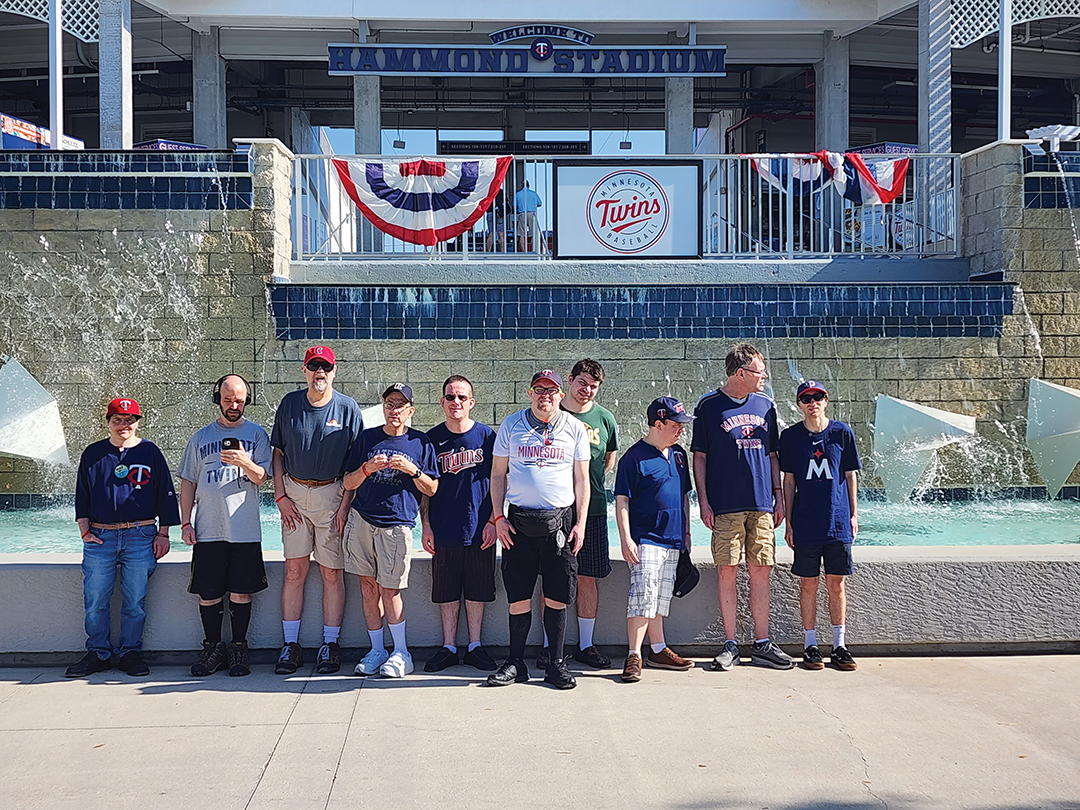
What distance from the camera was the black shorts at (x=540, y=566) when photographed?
16.4 ft

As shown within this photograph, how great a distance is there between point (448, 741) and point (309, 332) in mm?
6025

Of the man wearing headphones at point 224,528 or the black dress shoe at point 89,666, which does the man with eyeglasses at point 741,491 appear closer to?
the man wearing headphones at point 224,528

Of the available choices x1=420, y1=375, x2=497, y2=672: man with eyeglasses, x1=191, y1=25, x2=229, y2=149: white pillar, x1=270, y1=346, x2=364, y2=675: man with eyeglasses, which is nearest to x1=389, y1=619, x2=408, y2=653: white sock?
x1=420, y1=375, x2=497, y2=672: man with eyeglasses

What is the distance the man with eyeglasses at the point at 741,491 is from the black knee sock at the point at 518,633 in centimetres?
101

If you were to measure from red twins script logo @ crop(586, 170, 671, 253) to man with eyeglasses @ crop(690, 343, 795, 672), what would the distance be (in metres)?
4.96

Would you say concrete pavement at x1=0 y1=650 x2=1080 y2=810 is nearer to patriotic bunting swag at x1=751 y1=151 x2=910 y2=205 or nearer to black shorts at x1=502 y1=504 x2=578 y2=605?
black shorts at x1=502 y1=504 x2=578 y2=605

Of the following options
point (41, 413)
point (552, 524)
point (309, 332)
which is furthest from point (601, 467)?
point (41, 413)

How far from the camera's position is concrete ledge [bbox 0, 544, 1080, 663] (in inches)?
211

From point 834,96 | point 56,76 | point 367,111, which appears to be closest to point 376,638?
point 56,76

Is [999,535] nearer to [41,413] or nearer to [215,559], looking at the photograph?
[215,559]

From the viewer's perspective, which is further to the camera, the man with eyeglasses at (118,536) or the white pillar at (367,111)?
the white pillar at (367,111)

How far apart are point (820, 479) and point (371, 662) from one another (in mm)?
2527

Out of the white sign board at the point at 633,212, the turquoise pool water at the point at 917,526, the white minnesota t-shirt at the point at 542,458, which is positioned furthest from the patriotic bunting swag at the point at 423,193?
the white minnesota t-shirt at the point at 542,458

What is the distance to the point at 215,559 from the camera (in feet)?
17.0
